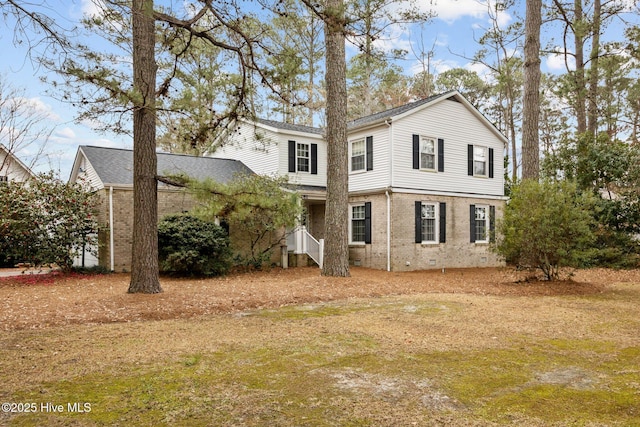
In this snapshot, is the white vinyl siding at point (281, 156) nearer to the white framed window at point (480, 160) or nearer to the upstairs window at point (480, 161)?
the upstairs window at point (480, 161)

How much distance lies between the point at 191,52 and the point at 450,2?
9.70 meters

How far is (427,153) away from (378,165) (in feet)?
6.70

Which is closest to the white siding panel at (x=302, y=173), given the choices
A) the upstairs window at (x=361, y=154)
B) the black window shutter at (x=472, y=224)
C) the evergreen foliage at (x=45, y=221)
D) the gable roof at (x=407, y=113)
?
the gable roof at (x=407, y=113)

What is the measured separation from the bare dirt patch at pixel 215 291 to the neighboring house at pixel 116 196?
108 cm

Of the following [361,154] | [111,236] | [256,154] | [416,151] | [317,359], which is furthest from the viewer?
[256,154]

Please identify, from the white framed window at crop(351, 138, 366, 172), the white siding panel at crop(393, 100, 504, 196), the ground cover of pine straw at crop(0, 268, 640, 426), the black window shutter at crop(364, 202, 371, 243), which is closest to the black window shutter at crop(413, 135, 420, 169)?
the white siding panel at crop(393, 100, 504, 196)

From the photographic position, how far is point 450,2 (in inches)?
590

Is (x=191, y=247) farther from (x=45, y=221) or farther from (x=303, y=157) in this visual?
(x=303, y=157)

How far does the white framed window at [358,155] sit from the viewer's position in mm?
16781

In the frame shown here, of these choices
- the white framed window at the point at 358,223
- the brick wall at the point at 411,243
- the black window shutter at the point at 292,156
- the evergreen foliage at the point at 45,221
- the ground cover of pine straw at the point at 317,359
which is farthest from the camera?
the black window shutter at the point at 292,156

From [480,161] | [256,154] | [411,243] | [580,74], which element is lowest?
[411,243]

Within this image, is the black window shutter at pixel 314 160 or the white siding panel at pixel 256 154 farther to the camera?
the black window shutter at pixel 314 160

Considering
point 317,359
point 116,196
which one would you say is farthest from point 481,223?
point 317,359

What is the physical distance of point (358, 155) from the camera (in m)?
17.0
